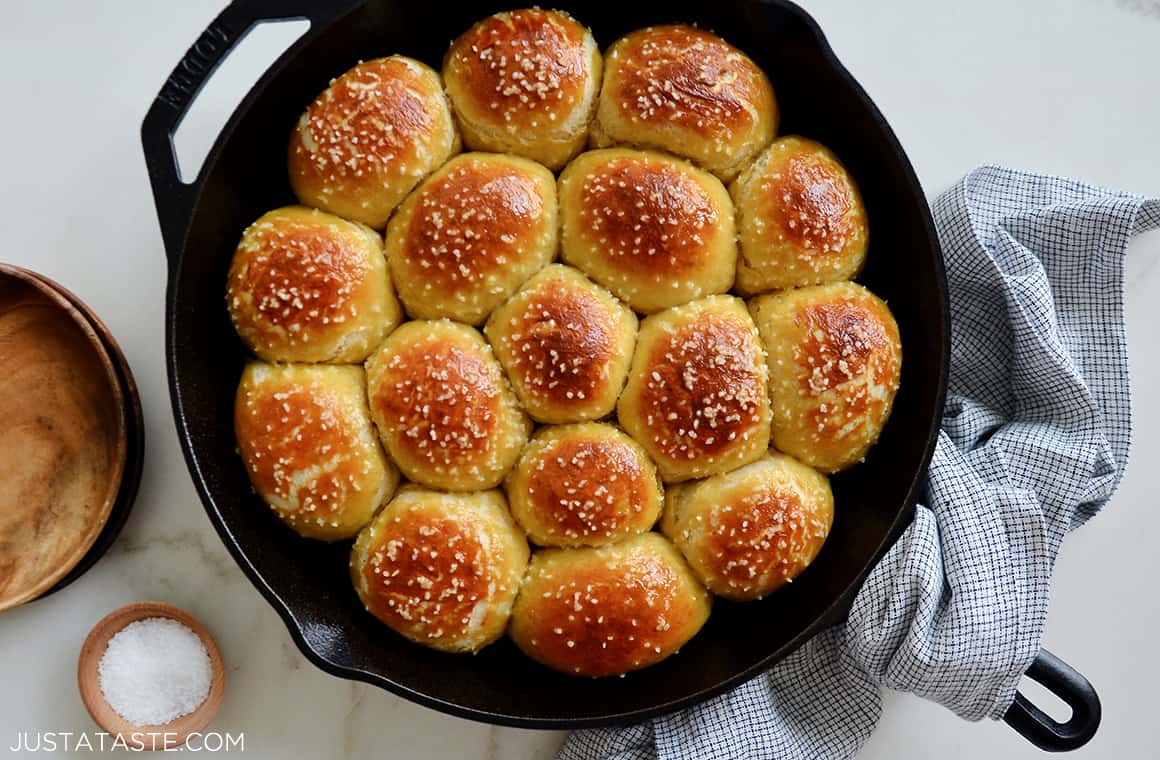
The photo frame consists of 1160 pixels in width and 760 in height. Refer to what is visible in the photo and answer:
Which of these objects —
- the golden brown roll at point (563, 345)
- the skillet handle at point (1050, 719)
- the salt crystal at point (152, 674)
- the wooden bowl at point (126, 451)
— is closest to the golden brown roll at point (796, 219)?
the golden brown roll at point (563, 345)

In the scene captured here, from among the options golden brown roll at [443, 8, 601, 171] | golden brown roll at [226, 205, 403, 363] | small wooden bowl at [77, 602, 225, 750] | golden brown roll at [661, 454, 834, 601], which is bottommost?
small wooden bowl at [77, 602, 225, 750]

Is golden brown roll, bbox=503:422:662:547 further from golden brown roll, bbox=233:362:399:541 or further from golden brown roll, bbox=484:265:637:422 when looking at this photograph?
golden brown roll, bbox=233:362:399:541

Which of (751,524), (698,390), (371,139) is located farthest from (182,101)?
(751,524)

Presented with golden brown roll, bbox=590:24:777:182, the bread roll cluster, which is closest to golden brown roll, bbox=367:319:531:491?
the bread roll cluster

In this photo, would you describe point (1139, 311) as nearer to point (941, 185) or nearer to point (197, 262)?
point (941, 185)

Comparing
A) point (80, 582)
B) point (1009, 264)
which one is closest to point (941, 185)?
point (1009, 264)

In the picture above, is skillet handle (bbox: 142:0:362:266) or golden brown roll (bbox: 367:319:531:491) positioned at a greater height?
skillet handle (bbox: 142:0:362:266)

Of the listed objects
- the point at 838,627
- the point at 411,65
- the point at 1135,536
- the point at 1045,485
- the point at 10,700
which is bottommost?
the point at 10,700
